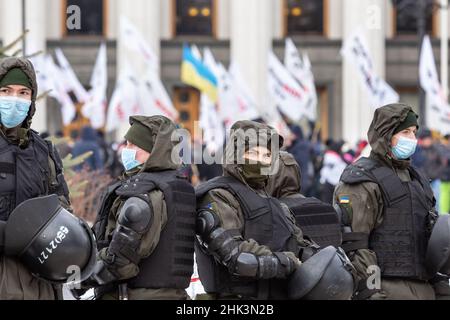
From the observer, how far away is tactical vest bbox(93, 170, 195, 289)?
6633 millimetres

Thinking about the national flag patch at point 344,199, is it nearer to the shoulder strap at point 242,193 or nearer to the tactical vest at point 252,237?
the tactical vest at point 252,237

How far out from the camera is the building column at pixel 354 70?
36.3 m

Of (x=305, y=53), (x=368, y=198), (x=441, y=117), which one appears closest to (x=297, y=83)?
(x=441, y=117)

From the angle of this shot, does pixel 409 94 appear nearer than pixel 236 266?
No

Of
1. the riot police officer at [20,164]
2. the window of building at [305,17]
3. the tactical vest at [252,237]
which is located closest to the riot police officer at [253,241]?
the tactical vest at [252,237]

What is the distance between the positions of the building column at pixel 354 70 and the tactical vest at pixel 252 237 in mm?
29382

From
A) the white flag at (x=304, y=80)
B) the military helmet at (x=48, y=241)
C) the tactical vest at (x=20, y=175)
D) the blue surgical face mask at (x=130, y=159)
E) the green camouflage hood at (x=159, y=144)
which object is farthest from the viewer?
the white flag at (x=304, y=80)

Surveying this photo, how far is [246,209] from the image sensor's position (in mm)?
6730

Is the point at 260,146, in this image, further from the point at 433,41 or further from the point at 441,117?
the point at 433,41

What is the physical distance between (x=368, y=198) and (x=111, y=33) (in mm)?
30448

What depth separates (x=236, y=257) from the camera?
6.49 m

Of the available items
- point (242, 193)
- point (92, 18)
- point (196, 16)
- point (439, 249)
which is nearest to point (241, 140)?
point (242, 193)

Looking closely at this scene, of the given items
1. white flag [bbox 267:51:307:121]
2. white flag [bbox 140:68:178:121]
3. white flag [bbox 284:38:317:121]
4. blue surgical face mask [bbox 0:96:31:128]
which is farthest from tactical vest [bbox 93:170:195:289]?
white flag [bbox 284:38:317:121]

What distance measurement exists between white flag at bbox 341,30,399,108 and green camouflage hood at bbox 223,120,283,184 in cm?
1749
